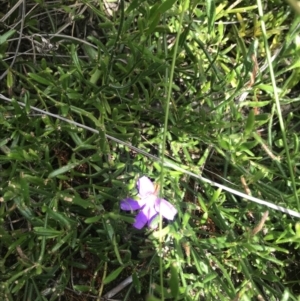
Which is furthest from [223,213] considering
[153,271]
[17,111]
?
[17,111]

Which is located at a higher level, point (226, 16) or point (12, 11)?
point (226, 16)

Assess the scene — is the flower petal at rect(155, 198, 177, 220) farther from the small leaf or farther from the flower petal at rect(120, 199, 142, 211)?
the small leaf

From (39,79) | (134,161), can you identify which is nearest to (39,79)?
(39,79)

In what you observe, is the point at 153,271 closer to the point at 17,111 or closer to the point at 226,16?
the point at 17,111

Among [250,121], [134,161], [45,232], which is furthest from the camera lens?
[134,161]

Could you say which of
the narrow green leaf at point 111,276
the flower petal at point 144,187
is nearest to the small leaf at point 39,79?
the flower petal at point 144,187

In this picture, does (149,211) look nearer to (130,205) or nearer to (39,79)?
(130,205)

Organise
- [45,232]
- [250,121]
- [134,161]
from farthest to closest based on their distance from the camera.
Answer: [134,161]
[45,232]
[250,121]

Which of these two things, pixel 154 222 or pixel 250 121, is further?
pixel 154 222

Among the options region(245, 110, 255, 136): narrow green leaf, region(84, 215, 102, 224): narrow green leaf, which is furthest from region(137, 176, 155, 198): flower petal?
region(245, 110, 255, 136): narrow green leaf
